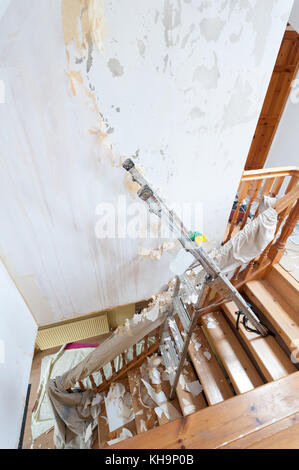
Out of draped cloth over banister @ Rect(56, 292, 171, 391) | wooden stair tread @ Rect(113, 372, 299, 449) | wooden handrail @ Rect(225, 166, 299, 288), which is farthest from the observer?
draped cloth over banister @ Rect(56, 292, 171, 391)

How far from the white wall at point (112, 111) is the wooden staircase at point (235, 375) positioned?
926 mm

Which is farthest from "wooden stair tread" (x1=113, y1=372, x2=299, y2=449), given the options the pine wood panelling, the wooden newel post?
the pine wood panelling

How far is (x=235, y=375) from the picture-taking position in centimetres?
155

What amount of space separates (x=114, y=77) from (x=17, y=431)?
2.42 meters

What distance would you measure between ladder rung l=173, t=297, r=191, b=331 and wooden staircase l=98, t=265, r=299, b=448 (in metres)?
0.42

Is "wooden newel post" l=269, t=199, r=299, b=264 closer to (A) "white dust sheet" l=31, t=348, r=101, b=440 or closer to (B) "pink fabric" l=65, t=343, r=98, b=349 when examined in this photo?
(A) "white dust sheet" l=31, t=348, r=101, b=440

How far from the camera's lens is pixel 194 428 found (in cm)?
75

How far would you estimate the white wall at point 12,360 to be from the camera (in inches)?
56.7

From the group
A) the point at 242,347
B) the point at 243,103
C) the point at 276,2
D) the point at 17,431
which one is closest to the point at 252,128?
the point at 243,103

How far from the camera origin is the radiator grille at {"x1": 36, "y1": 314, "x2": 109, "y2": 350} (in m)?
2.84

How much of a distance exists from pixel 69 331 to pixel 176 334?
179 cm

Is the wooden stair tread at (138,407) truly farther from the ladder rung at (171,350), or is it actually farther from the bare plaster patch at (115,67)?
the bare plaster patch at (115,67)

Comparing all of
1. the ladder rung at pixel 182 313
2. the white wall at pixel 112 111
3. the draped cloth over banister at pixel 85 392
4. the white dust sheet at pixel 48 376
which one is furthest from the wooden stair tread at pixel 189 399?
the white dust sheet at pixel 48 376
